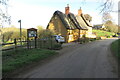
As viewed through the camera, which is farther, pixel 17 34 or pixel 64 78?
pixel 17 34

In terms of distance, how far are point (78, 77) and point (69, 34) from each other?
27113mm

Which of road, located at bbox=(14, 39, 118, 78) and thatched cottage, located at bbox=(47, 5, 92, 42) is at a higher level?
thatched cottage, located at bbox=(47, 5, 92, 42)

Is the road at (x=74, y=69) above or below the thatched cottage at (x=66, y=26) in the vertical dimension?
below

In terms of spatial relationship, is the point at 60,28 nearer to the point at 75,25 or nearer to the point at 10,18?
the point at 75,25

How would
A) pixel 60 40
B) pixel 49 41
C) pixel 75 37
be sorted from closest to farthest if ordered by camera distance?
pixel 49 41
pixel 60 40
pixel 75 37

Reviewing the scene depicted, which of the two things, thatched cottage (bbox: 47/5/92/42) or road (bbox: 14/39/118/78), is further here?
thatched cottage (bbox: 47/5/92/42)

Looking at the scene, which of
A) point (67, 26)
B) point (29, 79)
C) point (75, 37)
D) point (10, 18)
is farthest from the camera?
point (75, 37)

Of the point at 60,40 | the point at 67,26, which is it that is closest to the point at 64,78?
the point at 60,40

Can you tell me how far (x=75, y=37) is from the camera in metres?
36.5

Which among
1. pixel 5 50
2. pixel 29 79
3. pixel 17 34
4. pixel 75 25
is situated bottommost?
pixel 29 79

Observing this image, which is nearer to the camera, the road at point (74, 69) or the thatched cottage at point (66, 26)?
the road at point (74, 69)

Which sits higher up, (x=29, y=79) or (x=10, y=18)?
(x=10, y=18)

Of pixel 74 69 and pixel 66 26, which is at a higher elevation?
pixel 66 26

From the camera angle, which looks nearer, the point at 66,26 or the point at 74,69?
the point at 74,69
